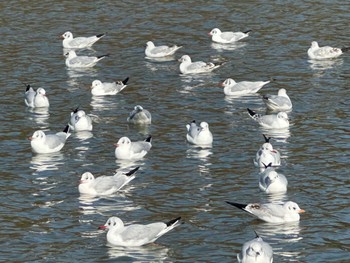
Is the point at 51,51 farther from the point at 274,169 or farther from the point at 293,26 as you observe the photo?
the point at 274,169

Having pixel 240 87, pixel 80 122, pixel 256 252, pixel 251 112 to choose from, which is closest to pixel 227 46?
pixel 240 87

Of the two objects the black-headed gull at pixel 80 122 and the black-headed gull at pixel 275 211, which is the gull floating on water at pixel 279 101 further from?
the black-headed gull at pixel 275 211

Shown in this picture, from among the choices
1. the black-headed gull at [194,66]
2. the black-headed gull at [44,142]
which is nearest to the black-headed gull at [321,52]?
the black-headed gull at [194,66]

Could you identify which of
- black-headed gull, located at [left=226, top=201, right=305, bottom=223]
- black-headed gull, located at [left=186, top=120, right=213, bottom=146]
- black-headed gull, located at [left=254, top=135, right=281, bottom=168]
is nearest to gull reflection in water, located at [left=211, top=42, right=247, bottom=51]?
black-headed gull, located at [left=186, top=120, right=213, bottom=146]

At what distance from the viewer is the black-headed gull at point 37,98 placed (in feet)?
113

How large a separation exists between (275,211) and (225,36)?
2002cm

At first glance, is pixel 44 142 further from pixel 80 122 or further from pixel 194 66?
pixel 194 66

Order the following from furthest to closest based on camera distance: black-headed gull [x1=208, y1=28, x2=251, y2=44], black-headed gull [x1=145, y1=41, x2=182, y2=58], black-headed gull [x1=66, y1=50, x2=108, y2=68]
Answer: black-headed gull [x1=208, y1=28, x2=251, y2=44] < black-headed gull [x1=145, y1=41, x2=182, y2=58] < black-headed gull [x1=66, y1=50, x2=108, y2=68]

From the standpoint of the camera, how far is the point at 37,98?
34.5 metres

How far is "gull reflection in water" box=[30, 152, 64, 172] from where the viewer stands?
29031mm

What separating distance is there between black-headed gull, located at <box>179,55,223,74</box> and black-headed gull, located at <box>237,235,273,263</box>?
60.6 feet

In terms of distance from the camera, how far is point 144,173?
2844 centimetres

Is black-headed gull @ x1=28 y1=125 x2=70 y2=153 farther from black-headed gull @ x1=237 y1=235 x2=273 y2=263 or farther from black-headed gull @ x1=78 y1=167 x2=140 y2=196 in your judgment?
black-headed gull @ x1=237 y1=235 x2=273 y2=263

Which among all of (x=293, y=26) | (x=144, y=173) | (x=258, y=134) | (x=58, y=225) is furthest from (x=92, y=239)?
(x=293, y=26)
